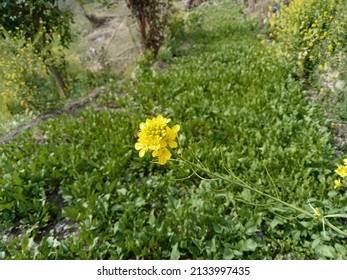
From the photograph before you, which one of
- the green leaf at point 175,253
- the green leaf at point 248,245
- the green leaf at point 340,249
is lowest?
the green leaf at point 340,249

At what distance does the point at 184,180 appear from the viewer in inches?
140

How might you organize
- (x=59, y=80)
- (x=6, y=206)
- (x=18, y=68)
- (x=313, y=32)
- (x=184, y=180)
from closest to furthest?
1. (x=6, y=206)
2. (x=184, y=180)
3. (x=313, y=32)
4. (x=18, y=68)
5. (x=59, y=80)

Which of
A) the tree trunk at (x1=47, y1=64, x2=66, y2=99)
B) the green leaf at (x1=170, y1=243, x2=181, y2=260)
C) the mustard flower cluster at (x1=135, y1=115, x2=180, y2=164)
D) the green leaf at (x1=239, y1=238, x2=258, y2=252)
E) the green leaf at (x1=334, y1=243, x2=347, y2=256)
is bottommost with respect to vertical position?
the tree trunk at (x1=47, y1=64, x2=66, y2=99)

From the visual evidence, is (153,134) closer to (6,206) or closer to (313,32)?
(6,206)

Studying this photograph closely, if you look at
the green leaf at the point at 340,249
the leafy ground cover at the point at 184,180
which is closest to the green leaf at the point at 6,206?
the leafy ground cover at the point at 184,180

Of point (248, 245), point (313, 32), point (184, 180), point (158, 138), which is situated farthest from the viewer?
point (313, 32)

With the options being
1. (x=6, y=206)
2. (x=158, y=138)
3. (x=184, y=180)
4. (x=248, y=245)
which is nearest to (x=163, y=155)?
(x=158, y=138)

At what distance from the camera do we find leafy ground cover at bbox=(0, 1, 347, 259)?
2795mm

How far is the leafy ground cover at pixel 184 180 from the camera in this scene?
2.79 m

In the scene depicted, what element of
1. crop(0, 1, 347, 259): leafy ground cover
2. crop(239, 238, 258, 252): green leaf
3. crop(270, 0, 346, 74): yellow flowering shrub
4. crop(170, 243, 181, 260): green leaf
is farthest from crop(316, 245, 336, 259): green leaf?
crop(270, 0, 346, 74): yellow flowering shrub

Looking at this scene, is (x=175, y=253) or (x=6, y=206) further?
(x=6, y=206)

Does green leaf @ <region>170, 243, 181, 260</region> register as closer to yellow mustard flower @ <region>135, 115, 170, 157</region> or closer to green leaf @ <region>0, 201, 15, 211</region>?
yellow mustard flower @ <region>135, 115, 170, 157</region>

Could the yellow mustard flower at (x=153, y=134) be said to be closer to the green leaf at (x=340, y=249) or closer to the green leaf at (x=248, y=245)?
the green leaf at (x=248, y=245)
